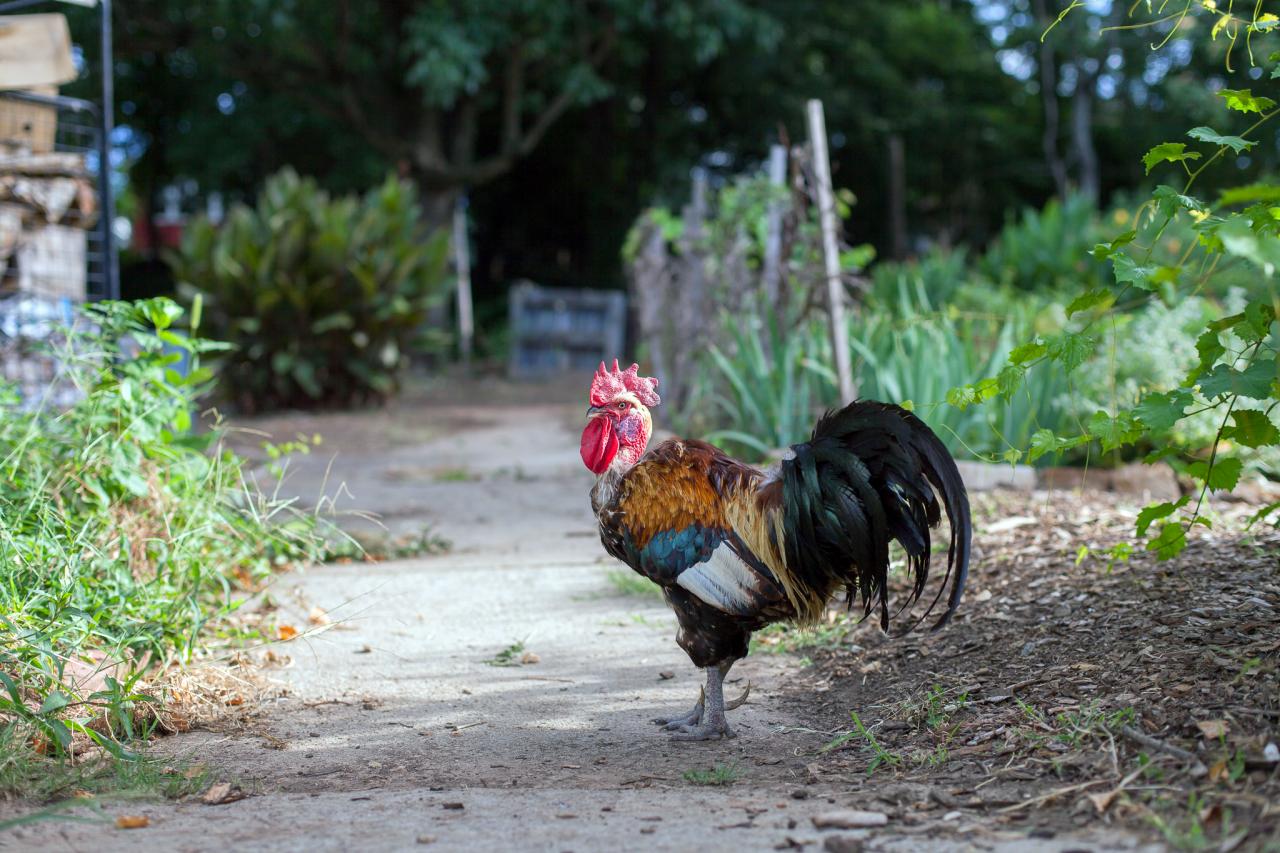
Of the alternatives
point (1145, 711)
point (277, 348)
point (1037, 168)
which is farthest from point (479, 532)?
point (1037, 168)

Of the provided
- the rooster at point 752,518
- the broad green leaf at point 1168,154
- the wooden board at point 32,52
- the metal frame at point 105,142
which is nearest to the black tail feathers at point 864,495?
the rooster at point 752,518

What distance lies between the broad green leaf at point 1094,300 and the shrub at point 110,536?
296cm

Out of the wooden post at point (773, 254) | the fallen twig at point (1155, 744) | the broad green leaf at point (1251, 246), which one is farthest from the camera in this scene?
the wooden post at point (773, 254)

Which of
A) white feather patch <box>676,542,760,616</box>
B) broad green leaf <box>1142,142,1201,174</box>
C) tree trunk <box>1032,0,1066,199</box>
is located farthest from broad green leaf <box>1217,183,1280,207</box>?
tree trunk <box>1032,0,1066,199</box>

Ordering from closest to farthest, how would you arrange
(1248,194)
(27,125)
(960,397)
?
(1248,194)
(960,397)
(27,125)

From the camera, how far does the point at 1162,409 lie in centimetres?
293

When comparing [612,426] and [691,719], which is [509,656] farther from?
[612,426]

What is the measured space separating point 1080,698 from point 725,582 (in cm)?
109

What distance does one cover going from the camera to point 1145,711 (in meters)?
2.98

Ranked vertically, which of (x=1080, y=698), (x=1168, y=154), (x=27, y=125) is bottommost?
(x=1080, y=698)

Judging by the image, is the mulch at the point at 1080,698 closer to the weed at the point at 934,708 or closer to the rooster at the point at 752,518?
the weed at the point at 934,708

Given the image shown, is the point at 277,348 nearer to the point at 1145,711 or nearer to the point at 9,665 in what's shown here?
the point at 9,665

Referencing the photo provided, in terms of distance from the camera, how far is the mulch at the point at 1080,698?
2533mm

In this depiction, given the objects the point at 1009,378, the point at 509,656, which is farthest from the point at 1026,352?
the point at 509,656
